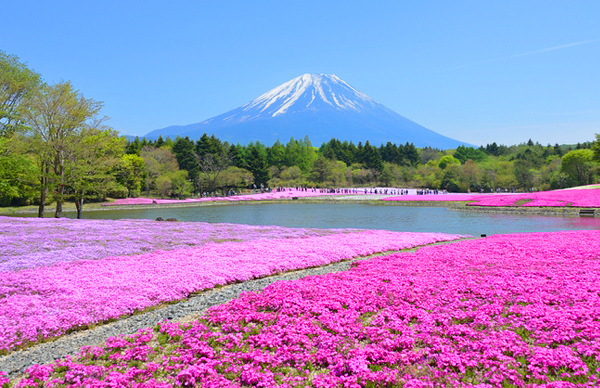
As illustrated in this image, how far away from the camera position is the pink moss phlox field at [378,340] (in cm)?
574

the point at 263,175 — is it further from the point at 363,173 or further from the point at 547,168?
the point at 547,168

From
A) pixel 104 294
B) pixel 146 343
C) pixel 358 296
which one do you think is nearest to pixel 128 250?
pixel 104 294

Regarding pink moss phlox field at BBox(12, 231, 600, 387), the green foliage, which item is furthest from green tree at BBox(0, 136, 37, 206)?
the green foliage

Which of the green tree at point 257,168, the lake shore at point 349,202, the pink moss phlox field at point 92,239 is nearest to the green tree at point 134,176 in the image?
the lake shore at point 349,202

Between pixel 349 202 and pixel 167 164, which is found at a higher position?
pixel 167 164

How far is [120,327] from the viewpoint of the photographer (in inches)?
332

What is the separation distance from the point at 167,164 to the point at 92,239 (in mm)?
72021

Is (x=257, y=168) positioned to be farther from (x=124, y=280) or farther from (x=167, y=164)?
(x=124, y=280)

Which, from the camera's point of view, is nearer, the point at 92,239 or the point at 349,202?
the point at 92,239

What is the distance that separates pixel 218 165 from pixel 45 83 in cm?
5673

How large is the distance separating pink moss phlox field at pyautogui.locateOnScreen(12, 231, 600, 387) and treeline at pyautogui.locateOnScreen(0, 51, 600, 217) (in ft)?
99.4

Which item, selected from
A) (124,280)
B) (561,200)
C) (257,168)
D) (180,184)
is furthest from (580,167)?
(124,280)

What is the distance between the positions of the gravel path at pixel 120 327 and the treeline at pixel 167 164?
91.1ft

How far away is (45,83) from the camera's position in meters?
35.2
